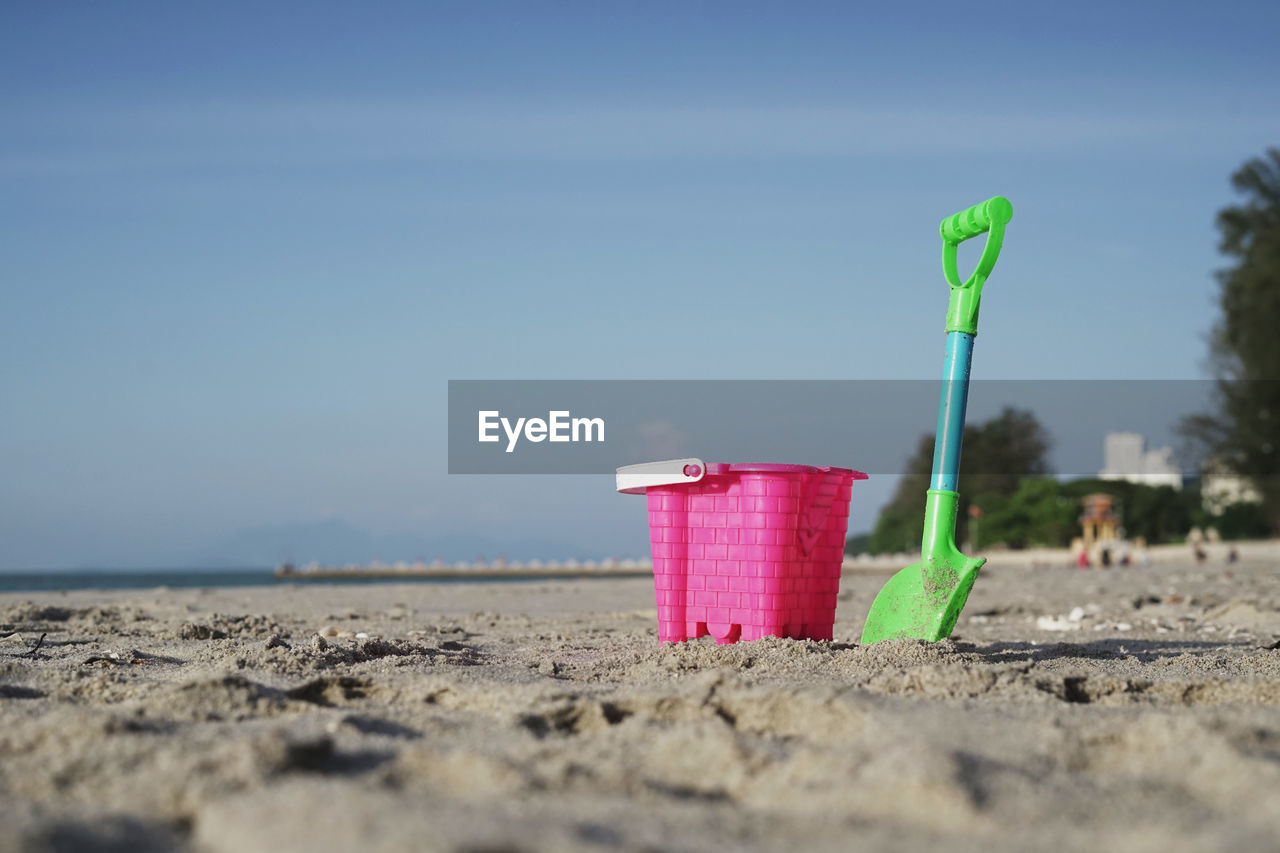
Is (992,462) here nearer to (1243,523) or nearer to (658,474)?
(1243,523)

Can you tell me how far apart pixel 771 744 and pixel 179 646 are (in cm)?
323

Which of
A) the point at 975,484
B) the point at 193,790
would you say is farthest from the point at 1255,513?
the point at 193,790

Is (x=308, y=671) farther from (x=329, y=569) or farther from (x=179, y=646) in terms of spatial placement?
(x=329, y=569)

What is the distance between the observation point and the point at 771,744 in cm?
243

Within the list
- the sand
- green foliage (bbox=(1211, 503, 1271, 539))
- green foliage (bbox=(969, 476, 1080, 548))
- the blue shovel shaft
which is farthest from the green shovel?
green foliage (bbox=(969, 476, 1080, 548))

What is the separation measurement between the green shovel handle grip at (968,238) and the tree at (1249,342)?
31030 mm

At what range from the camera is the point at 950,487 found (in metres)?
4.32

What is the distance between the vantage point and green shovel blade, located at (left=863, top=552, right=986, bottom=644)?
4.29 metres

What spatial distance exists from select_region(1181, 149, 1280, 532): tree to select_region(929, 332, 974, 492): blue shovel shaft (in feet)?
102

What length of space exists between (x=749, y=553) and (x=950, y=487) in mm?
903

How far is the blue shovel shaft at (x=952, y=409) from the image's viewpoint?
4328mm

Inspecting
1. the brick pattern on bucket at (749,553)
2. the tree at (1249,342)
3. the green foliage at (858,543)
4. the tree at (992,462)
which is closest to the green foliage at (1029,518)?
the tree at (992,462)

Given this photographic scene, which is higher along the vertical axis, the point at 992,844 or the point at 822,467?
the point at 822,467

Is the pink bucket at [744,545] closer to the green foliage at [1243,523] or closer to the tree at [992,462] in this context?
the green foliage at [1243,523]
